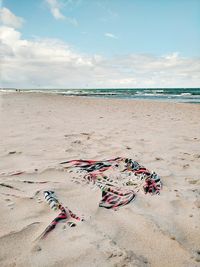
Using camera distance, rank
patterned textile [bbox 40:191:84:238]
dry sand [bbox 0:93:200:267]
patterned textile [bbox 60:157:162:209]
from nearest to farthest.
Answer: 1. dry sand [bbox 0:93:200:267]
2. patterned textile [bbox 40:191:84:238]
3. patterned textile [bbox 60:157:162:209]

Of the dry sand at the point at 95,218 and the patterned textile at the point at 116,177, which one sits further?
the patterned textile at the point at 116,177

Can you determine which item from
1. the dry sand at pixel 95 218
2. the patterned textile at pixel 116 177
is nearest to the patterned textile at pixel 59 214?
the dry sand at pixel 95 218

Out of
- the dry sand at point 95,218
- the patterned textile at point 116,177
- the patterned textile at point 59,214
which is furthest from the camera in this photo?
the patterned textile at point 116,177

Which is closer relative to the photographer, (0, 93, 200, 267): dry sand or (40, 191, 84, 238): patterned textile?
(0, 93, 200, 267): dry sand

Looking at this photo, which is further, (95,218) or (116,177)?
(116,177)

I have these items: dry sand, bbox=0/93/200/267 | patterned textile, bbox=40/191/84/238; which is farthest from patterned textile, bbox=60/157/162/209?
patterned textile, bbox=40/191/84/238

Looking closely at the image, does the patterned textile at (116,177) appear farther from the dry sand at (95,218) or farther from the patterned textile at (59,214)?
the patterned textile at (59,214)

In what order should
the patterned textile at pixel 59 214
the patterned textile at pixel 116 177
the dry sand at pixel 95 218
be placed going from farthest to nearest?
the patterned textile at pixel 116 177
the patterned textile at pixel 59 214
the dry sand at pixel 95 218

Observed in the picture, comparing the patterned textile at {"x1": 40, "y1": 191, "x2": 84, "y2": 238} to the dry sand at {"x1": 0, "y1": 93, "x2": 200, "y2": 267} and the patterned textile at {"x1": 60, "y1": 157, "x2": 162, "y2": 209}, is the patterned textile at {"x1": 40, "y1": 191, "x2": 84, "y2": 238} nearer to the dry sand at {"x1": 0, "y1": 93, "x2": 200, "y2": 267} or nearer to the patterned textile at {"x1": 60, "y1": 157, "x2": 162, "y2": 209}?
the dry sand at {"x1": 0, "y1": 93, "x2": 200, "y2": 267}

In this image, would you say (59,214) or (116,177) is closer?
(59,214)

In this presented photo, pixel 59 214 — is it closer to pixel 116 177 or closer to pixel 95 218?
pixel 95 218

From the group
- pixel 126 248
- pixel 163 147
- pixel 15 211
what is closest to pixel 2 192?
pixel 15 211

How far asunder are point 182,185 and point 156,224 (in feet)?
2.90

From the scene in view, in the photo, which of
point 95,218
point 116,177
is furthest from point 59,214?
point 116,177
